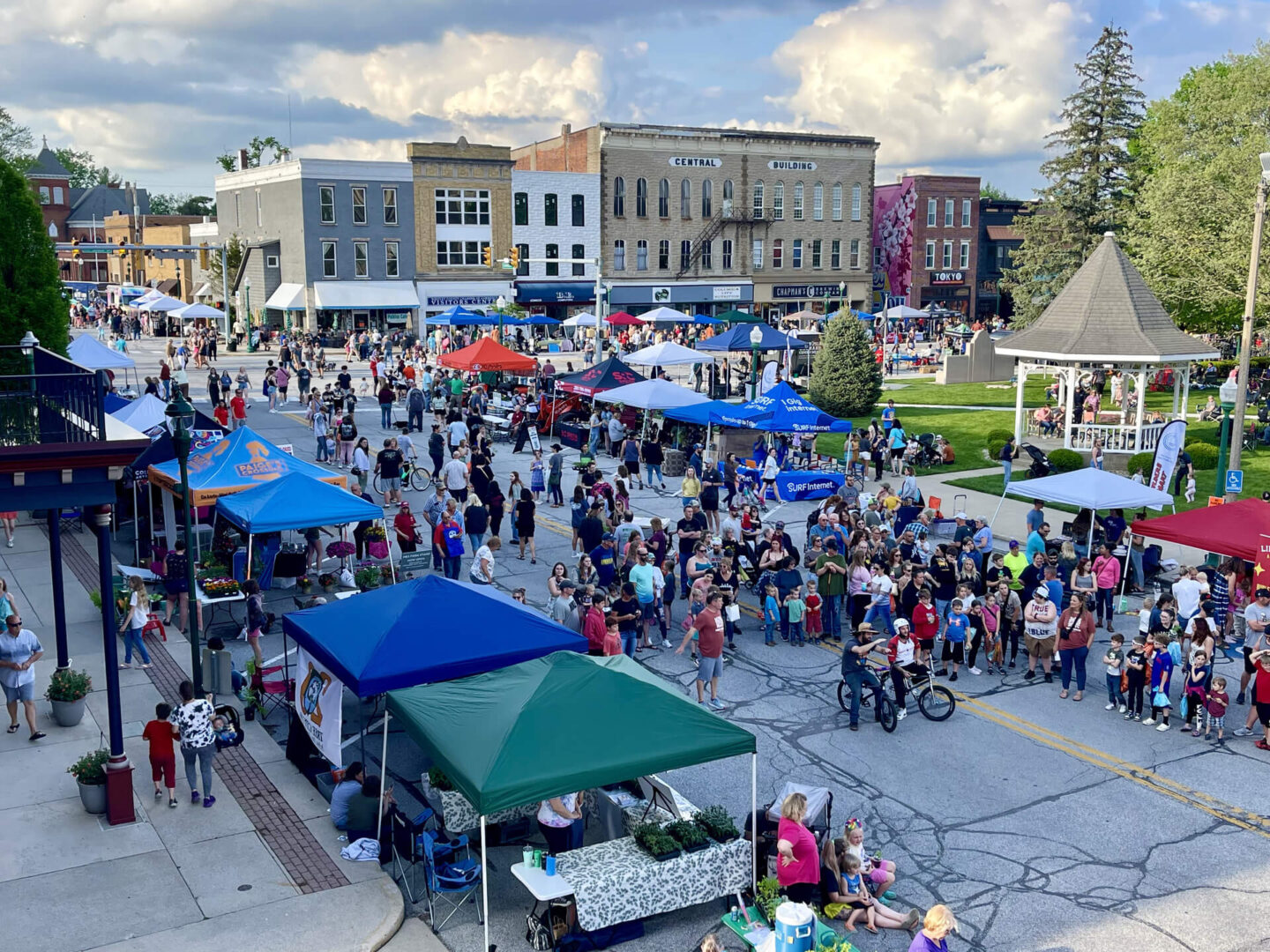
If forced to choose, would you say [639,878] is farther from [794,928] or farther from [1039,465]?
[1039,465]

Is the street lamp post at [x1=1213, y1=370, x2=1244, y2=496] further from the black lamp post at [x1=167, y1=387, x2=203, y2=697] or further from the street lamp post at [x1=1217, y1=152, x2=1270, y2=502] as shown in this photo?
the black lamp post at [x1=167, y1=387, x2=203, y2=697]

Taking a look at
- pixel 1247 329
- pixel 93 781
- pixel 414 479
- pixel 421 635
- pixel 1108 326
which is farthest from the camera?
pixel 1108 326

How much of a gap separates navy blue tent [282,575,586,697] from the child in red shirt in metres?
1.72

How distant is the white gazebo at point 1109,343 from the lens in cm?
3247

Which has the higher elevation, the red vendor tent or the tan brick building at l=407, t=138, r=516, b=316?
the tan brick building at l=407, t=138, r=516, b=316

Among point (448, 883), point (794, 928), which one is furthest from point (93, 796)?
point (794, 928)

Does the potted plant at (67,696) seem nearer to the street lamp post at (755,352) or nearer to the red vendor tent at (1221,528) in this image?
the red vendor tent at (1221,528)

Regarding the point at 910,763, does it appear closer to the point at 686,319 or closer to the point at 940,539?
the point at 940,539

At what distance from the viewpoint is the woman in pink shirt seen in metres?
10.3

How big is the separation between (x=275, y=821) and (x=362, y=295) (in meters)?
58.3

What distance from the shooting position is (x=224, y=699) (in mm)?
15391

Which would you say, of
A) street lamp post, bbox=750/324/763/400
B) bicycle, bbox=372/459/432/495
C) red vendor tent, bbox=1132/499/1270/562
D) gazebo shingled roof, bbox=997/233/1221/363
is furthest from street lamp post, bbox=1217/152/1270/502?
bicycle, bbox=372/459/432/495

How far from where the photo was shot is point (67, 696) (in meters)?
14.4

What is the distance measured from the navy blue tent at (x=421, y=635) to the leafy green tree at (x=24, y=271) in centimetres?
1675
